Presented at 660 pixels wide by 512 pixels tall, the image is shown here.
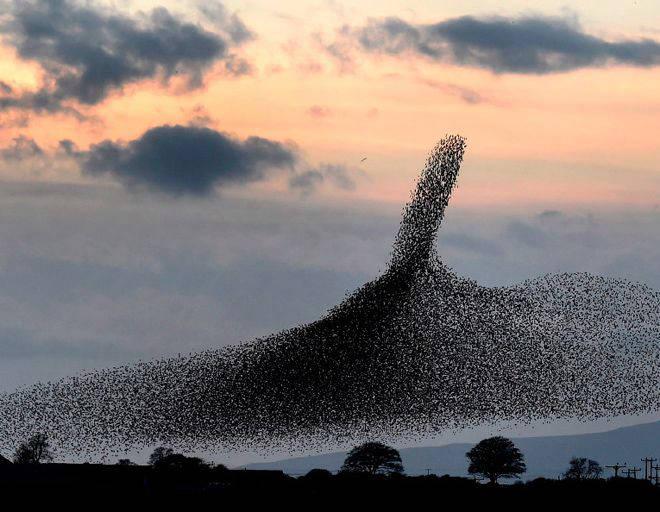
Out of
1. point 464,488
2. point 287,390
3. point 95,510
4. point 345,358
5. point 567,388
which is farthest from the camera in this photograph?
point 345,358

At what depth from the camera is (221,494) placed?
342ft

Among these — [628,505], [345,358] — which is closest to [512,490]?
[628,505]

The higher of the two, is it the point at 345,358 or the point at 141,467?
the point at 345,358

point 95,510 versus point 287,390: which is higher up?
point 287,390

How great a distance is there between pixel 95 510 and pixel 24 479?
13.8 meters

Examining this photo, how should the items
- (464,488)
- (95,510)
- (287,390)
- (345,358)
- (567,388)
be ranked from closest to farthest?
1. (95,510)
2. (464,488)
3. (567,388)
4. (287,390)
5. (345,358)

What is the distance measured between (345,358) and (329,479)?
52191 mm

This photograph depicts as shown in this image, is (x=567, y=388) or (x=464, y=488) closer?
(x=464, y=488)

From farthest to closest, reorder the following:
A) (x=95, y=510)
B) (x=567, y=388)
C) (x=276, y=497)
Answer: (x=567, y=388) < (x=276, y=497) < (x=95, y=510)

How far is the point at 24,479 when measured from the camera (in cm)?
10381

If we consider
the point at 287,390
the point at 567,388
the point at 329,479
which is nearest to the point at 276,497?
the point at 329,479

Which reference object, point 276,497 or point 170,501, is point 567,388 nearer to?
point 276,497

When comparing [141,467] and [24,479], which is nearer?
[24,479]

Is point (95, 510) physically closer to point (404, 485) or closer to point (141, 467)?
point (141, 467)
